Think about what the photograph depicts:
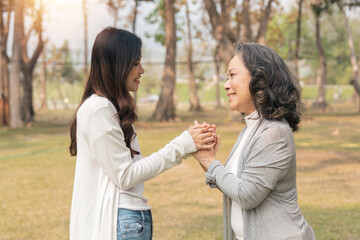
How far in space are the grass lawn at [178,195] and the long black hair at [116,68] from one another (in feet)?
11.4

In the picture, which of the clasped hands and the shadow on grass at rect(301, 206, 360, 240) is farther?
the shadow on grass at rect(301, 206, 360, 240)

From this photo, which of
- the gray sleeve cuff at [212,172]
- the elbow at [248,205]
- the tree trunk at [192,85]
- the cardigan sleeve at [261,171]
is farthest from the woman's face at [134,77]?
the tree trunk at [192,85]

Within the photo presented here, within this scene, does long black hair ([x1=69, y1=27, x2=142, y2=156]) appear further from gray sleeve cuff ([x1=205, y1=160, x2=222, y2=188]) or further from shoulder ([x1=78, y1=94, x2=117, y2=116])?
gray sleeve cuff ([x1=205, y1=160, x2=222, y2=188])

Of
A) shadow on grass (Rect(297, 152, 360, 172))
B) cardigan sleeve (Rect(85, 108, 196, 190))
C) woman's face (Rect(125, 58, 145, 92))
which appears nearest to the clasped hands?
cardigan sleeve (Rect(85, 108, 196, 190))

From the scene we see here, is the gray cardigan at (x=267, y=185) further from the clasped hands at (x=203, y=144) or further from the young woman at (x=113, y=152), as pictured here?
the young woman at (x=113, y=152)

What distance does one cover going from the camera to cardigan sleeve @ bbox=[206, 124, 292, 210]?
234 cm

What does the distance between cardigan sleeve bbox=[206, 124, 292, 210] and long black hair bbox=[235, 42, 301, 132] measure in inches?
4.5

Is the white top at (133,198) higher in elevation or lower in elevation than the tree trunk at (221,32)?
lower

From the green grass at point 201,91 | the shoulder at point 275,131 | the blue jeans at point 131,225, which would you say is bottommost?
the green grass at point 201,91

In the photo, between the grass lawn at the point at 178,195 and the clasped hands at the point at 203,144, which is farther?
the grass lawn at the point at 178,195

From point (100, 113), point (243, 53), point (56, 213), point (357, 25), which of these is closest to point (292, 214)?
point (243, 53)

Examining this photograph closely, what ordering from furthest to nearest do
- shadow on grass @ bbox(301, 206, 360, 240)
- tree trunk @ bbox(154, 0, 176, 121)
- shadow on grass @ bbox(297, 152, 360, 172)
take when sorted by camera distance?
tree trunk @ bbox(154, 0, 176, 121) < shadow on grass @ bbox(297, 152, 360, 172) < shadow on grass @ bbox(301, 206, 360, 240)

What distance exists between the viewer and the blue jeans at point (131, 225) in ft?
8.18

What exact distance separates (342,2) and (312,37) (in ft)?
139
